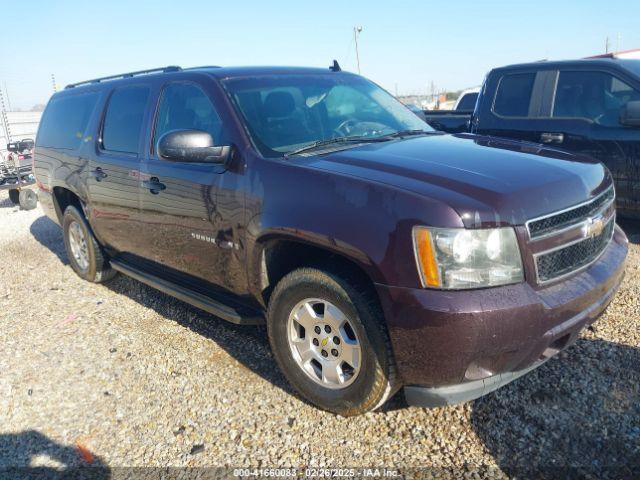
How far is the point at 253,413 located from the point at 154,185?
1754mm

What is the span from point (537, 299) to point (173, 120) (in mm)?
2708

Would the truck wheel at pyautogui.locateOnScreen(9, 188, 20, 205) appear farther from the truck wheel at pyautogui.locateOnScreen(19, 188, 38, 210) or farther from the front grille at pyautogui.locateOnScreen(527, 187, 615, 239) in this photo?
the front grille at pyautogui.locateOnScreen(527, 187, 615, 239)

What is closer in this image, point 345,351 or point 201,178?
point 345,351

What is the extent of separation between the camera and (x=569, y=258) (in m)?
2.48

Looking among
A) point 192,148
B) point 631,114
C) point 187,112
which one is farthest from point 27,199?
point 631,114

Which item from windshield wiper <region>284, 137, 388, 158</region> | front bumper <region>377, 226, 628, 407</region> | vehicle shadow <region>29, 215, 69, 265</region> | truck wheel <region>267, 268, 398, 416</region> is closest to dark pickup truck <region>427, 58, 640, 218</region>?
windshield wiper <region>284, 137, 388, 158</region>

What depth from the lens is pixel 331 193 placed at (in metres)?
2.52

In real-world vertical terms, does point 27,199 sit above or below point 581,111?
below

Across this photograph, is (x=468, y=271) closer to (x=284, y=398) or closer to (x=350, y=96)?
(x=284, y=398)

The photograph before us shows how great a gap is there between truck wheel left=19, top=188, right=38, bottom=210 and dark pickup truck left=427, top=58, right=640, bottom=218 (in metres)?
8.69

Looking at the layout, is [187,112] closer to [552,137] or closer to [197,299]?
[197,299]

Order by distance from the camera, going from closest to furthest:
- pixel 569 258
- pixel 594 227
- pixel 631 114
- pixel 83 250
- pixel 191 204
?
pixel 569 258 < pixel 594 227 < pixel 191 204 < pixel 631 114 < pixel 83 250

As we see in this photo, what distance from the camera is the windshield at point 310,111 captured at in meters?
3.16

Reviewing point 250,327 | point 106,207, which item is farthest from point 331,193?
point 106,207
